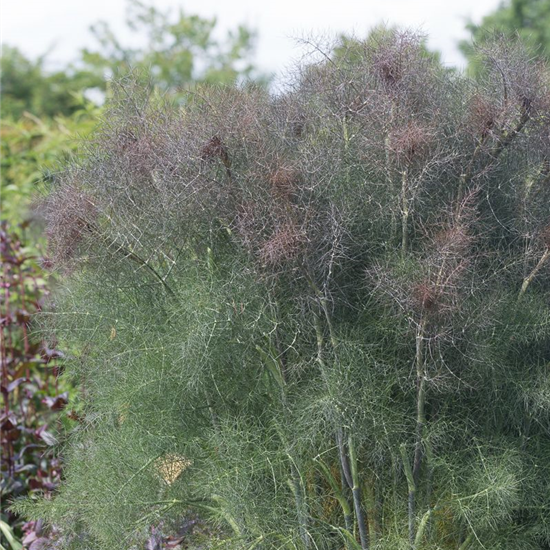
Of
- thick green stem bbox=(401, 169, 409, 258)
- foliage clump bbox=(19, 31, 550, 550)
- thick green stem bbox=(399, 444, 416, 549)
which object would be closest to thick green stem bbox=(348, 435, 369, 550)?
foliage clump bbox=(19, 31, 550, 550)

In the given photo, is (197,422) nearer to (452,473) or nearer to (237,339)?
(237,339)

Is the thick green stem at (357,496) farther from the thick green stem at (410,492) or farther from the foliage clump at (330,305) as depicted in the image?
the thick green stem at (410,492)

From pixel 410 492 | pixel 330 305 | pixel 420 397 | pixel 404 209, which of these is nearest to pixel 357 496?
pixel 410 492

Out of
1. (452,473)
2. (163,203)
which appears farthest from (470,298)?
(163,203)

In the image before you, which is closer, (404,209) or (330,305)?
(404,209)

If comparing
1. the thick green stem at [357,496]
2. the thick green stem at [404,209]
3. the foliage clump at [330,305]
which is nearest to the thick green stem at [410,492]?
the foliage clump at [330,305]

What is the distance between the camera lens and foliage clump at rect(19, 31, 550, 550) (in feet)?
8.75

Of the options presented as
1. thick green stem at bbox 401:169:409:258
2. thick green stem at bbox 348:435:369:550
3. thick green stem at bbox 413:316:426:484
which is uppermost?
thick green stem at bbox 401:169:409:258

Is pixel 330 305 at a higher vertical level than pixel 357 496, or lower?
higher

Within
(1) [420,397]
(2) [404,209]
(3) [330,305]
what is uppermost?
(2) [404,209]

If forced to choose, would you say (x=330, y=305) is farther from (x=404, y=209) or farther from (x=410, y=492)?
(x=410, y=492)

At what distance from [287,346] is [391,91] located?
826 mm

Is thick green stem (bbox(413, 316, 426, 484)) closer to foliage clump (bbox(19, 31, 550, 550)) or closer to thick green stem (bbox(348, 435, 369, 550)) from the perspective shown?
foliage clump (bbox(19, 31, 550, 550))

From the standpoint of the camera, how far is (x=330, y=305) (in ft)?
9.17
